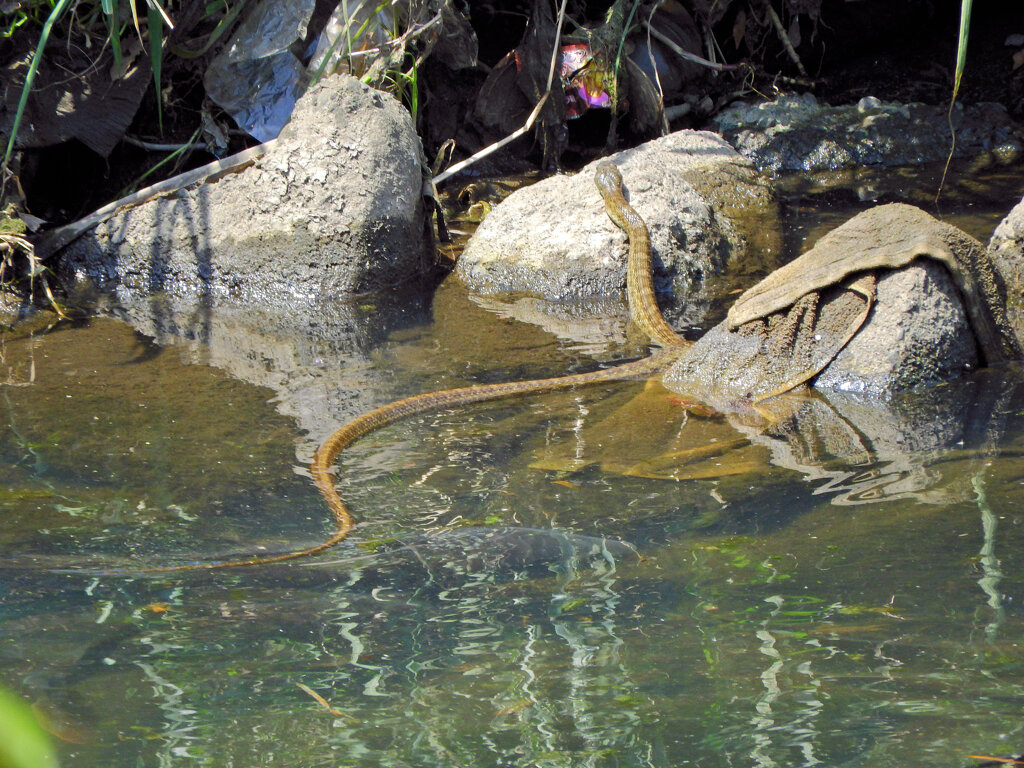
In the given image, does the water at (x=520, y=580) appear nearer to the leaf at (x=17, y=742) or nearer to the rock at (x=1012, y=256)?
the rock at (x=1012, y=256)

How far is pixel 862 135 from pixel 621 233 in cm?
453

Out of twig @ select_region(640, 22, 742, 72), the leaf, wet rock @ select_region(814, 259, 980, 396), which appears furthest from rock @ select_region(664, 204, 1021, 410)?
twig @ select_region(640, 22, 742, 72)

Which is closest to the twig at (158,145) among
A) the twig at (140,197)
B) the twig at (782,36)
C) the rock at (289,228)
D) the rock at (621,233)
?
the twig at (140,197)

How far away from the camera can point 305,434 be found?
15.6 feet

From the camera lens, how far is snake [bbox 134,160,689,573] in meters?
3.63

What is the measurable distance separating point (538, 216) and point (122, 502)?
4547 millimetres

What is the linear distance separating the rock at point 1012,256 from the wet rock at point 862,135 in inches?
185

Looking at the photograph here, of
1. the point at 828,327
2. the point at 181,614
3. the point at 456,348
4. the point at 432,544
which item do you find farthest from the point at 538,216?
the point at 181,614

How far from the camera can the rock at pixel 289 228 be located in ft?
23.6

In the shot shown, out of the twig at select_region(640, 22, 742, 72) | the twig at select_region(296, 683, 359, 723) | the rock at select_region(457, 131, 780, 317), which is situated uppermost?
the twig at select_region(640, 22, 742, 72)

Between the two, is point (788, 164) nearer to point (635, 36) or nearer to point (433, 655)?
point (635, 36)

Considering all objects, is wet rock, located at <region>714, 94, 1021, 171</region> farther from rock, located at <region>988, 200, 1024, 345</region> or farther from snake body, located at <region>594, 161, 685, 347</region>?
rock, located at <region>988, 200, 1024, 345</region>

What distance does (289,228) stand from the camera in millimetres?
7203

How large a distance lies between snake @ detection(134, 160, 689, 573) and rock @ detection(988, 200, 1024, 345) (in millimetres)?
1921
